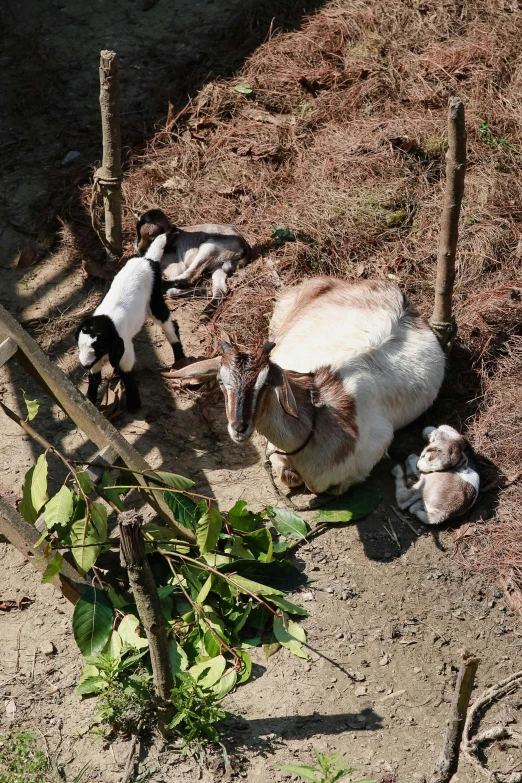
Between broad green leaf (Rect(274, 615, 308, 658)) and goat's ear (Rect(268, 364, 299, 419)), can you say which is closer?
broad green leaf (Rect(274, 615, 308, 658))

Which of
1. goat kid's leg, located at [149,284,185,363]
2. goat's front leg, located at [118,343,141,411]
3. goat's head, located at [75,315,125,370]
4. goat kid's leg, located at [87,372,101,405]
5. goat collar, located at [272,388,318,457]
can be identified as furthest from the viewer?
goat kid's leg, located at [149,284,185,363]

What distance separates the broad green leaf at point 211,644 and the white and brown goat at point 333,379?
1157 mm

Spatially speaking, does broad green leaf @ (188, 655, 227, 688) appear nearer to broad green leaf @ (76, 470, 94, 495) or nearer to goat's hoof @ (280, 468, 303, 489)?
broad green leaf @ (76, 470, 94, 495)

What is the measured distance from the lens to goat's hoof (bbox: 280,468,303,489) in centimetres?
613

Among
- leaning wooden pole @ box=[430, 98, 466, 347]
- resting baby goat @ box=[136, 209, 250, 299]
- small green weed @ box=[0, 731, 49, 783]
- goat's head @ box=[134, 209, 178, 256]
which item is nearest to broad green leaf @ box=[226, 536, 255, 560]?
small green weed @ box=[0, 731, 49, 783]

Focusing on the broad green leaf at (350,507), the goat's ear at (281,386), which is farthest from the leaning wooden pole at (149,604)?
the broad green leaf at (350,507)

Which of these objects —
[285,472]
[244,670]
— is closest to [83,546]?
[244,670]

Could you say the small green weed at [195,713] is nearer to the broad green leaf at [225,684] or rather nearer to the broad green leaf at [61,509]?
the broad green leaf at [225,684]

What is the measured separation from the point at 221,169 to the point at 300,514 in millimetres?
4084

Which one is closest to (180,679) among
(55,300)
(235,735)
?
(235,735)

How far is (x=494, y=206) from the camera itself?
7836 mm

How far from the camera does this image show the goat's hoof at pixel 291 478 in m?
6.13

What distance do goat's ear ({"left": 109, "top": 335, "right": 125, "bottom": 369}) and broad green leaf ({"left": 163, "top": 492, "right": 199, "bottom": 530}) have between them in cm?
160

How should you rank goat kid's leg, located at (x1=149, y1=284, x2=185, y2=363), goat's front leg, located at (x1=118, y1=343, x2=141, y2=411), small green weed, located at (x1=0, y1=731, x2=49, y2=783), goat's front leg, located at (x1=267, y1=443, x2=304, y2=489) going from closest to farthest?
small green weed, located at (x1=0, y1=731, x2=49, y2=783) → goat's front leg, located at (x1=267, y1=443, x2=304, y2=489) → goat's front leg, located at (x1=118, y1=343, x2=141, y2=411) → goat kid's leg, located at (x1=149, y1=284, x2=185, y2=363)
